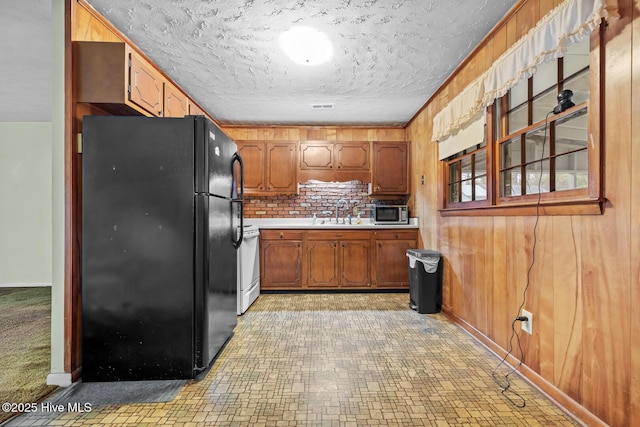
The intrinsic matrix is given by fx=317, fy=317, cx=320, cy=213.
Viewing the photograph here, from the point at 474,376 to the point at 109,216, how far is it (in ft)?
8.36

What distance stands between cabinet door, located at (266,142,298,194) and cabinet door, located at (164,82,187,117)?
1.42m

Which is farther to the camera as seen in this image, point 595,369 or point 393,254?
point 393,254

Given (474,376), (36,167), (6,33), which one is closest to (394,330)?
(474,376)

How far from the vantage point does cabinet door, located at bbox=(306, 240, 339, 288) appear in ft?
14.1

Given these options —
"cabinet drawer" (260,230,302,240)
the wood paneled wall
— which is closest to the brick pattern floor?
the wood paneled wall

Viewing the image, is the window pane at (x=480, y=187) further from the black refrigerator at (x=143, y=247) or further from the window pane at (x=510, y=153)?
the black refrigerator at (x=143, y=247)

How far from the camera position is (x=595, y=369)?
151cm

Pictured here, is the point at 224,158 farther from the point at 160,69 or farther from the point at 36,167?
the point at 36,167

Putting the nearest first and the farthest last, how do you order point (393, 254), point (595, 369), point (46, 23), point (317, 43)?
point (595, 369), point (46, 23), point (317, 43), point (393, 254)

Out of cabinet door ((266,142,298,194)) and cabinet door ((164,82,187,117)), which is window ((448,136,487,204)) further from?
cabinet door ((164,82,187,117))

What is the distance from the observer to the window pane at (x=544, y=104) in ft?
6.44

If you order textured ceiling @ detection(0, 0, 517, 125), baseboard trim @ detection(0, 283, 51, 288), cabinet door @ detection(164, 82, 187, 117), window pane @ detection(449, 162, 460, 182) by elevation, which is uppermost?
textured ceiling @ detection(0, 0, 517, 125)

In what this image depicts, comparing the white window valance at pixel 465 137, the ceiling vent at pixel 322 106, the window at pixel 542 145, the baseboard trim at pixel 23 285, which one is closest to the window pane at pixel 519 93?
the window at pixel 542 145

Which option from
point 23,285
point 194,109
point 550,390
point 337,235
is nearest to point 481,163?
point 550,390
